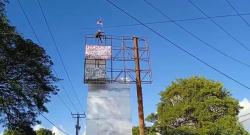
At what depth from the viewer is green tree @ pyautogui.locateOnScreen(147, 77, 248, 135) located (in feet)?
162

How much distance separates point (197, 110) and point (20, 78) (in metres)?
24.7

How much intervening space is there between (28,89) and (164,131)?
21270 mm

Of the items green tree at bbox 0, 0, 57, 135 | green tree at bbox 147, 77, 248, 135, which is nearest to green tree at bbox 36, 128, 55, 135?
green tree at bbox 147, 77, 248, 135

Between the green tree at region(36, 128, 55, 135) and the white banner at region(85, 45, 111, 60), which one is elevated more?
the green tree at region(36, 128, 55, 135)

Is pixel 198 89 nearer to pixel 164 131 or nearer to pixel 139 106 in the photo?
pixel 164 131

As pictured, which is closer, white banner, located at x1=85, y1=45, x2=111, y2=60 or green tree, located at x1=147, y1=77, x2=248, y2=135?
white banner, located at x1=85, y1=45, x2=111, y2=60

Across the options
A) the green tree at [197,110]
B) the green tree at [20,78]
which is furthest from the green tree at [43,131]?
the green tree at [20,78]

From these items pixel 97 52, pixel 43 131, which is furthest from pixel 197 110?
pixel 43 131

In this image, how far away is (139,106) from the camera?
818 inches

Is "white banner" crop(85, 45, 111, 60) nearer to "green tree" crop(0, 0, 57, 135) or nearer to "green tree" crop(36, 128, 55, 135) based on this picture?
"green tree" crop(0, 0, 57, 135)

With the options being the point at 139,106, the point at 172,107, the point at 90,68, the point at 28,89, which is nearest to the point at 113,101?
the point at 90,68

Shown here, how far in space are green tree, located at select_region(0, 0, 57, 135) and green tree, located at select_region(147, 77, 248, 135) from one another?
19985 mm

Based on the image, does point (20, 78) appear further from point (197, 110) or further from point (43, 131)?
point (43, 131)

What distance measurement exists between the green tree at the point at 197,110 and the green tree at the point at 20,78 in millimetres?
19985
